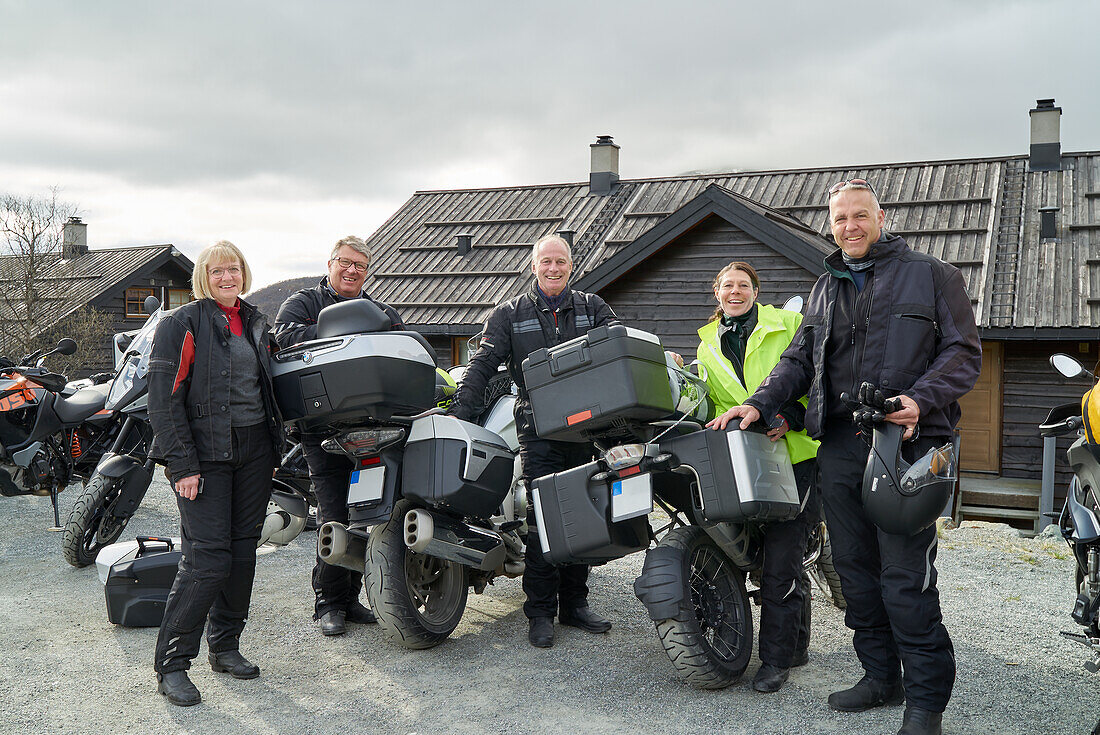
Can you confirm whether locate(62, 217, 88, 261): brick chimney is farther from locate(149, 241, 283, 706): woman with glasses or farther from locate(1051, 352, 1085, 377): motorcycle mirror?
locate(1051, 352, 1085, 377): motorcycle mirror

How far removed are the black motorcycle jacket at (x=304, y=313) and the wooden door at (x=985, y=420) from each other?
10.3m

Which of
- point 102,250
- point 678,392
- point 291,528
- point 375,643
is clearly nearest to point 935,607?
point 678,392

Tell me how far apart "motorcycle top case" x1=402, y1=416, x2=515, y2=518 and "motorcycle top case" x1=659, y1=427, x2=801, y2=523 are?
36.3 inches

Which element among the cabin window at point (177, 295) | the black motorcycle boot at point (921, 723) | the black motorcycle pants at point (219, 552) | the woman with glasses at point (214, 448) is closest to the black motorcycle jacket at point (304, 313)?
the woman with glasses at point (214, 448)

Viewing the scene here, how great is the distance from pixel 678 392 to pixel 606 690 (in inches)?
49.9

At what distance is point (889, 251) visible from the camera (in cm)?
324

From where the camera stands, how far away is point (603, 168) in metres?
18.0

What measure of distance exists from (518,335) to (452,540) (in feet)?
3.52

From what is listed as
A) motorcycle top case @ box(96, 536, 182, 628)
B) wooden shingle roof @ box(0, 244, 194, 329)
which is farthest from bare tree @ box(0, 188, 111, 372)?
motorcycle top case @ box(96, 536, 182, 628)

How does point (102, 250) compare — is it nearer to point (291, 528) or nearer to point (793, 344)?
point (291, 528)

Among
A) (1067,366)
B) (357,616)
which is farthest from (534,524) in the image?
(1067,366)

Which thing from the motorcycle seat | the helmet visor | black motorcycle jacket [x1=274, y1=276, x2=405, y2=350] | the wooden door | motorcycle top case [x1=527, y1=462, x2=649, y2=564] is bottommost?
the wooden door

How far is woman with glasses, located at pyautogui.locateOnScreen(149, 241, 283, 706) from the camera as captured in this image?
3.42 metres

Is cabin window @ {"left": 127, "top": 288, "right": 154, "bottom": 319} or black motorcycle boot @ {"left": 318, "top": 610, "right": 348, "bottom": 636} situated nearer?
black motorcycle boot @ {"left": 318, "top": 610, "right": 348, "bottom": 636}
